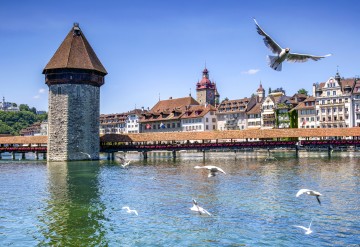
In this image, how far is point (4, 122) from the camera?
160375 millimetres

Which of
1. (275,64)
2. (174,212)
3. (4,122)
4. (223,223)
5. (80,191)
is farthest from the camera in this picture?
(4,122)

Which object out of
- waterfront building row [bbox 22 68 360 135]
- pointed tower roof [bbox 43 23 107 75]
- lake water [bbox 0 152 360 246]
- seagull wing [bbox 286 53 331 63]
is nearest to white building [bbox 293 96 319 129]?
waterfront building row [bbox 22 68 360 135]

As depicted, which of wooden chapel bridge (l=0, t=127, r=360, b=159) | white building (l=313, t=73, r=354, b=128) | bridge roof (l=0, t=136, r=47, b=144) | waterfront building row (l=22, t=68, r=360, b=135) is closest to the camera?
wooden chapel bridge (l=0, t=127, r=360, b=159)

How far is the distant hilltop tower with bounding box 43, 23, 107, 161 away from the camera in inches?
2004

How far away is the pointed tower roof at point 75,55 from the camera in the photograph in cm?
5088

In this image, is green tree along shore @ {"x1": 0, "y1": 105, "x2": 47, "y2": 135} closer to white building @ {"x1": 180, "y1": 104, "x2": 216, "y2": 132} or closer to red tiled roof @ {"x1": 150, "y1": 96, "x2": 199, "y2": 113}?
red tiled roof @ {"x1": 150, "y1": 96, "x2": 199, "y2": 113}

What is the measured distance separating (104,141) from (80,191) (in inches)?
1368

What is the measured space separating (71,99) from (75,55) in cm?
511

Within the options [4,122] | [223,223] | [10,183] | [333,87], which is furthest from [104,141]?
[4,122]

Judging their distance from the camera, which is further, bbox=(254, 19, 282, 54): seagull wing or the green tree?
the green tree

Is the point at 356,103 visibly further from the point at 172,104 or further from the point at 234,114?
the point at 172,104

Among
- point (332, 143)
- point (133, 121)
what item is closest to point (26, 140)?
point (332, 143)

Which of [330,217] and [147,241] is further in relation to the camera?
[330,217]

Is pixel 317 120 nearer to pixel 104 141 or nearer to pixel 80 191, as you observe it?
pixel 104 141
